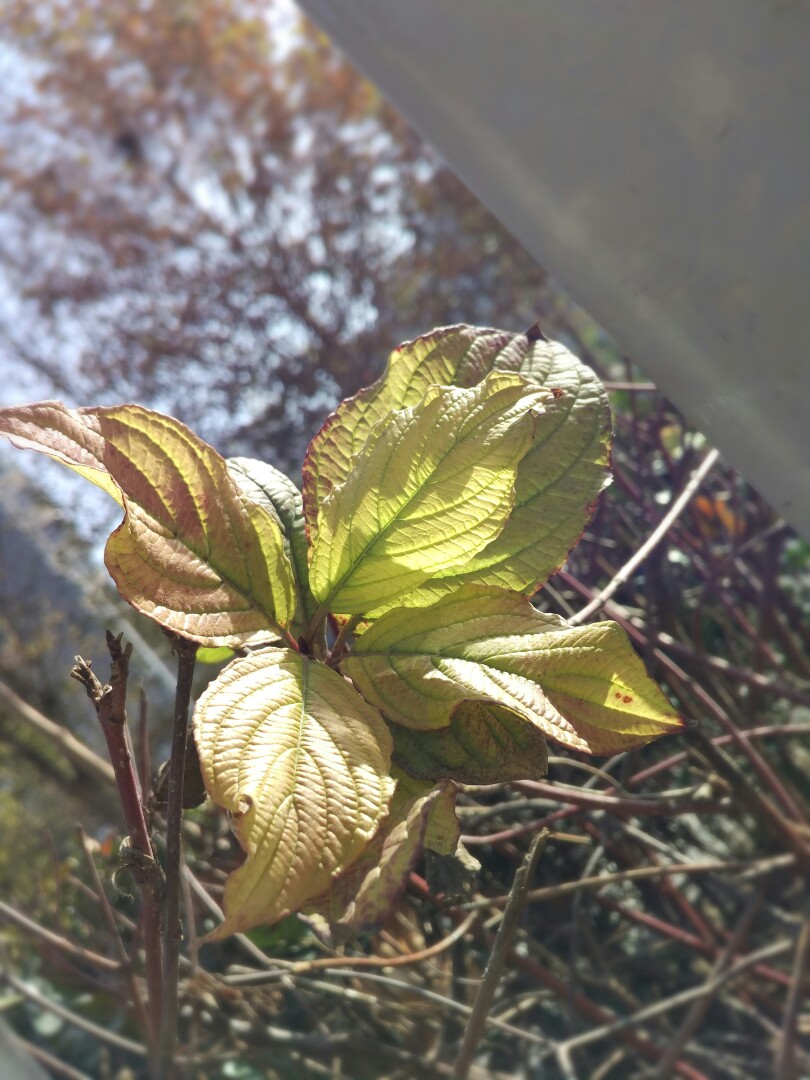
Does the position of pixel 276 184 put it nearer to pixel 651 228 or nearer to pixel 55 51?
pixel 55 51

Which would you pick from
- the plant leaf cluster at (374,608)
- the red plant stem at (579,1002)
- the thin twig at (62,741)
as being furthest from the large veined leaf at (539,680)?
the thin twig at (62,741)

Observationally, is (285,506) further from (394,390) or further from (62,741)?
(62,741)

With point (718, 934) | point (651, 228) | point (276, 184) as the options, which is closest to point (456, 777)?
point (651, 228)

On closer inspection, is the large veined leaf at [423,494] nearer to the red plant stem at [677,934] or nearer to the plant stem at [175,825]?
the plant stem at [175,825]

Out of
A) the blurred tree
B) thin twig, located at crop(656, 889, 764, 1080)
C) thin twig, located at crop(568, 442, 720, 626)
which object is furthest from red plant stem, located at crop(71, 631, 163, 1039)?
the blurred tree

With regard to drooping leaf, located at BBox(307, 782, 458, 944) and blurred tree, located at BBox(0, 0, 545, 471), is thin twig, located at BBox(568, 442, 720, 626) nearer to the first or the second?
drooping leaf, located at BBox(307, 782, 458, 944)

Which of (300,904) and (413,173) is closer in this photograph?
(300,904)
